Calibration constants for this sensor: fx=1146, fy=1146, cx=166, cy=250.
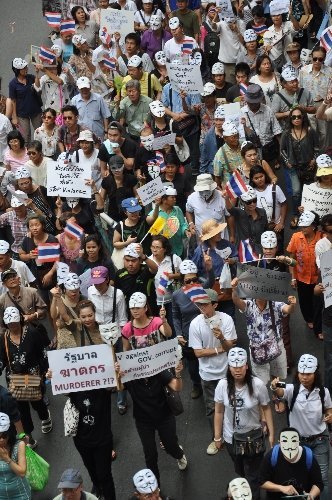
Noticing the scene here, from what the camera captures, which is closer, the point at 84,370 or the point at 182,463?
Result: the point at 84,370

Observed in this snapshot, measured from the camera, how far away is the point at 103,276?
1143 centimetres

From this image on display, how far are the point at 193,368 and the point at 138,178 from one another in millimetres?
2939

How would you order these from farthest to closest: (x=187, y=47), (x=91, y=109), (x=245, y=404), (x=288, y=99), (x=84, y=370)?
(x=187, y=47)
(x=91, y=109)
(x=288, y=99)
(x=84, y=370)
(x=245, y=404)

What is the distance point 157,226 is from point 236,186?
3.29 feet

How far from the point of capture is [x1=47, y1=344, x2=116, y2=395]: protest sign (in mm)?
10039

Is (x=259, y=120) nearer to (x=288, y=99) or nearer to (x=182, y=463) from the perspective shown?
(x=288, y=99)

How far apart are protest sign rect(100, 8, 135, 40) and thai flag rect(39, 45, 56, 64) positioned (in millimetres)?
1215

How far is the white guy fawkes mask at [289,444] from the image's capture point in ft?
30.7

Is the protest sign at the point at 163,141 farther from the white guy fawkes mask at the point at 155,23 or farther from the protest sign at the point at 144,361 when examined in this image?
the protest sign at the point at 144,361

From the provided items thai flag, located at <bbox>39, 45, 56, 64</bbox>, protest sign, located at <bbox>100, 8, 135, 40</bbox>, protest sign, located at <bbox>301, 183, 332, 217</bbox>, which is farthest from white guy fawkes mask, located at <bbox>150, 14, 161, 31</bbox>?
protest sign, located at <bbox>301, 183, 332, 217</bbox>

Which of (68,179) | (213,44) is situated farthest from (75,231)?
(213,44)

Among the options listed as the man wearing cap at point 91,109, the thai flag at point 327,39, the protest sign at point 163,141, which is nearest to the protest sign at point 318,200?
the protest sign at point 163,141

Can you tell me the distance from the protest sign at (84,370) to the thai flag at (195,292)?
4.01 ft

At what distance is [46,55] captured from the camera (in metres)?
16.4
